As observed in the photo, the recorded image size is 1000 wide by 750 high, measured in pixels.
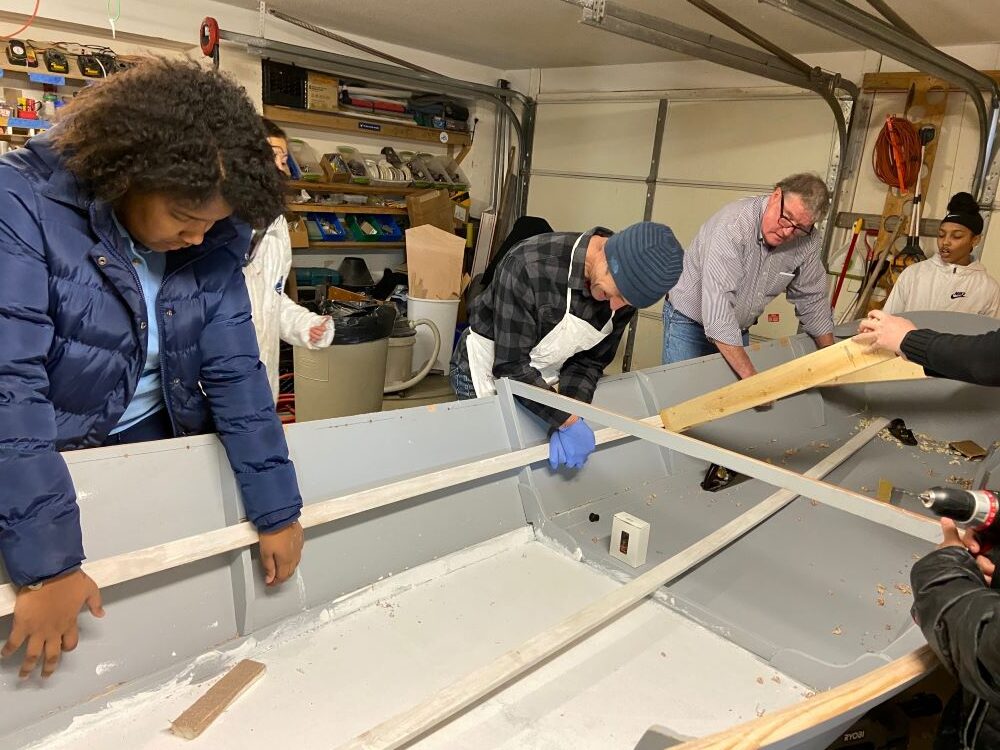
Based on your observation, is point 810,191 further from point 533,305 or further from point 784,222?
point 533,305

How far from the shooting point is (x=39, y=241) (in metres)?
0.98

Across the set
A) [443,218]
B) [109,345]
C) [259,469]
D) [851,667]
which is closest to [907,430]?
[851,667]

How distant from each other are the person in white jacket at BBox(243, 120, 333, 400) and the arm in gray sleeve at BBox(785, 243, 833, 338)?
2.06 m

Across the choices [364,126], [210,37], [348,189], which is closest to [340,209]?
[348,189]

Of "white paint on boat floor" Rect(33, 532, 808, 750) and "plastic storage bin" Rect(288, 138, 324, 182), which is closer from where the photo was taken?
"white paint on boat floor" Rect(33, 532, 808, 750)

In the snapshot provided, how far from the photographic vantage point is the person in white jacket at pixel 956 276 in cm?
322

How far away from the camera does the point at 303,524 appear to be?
1.51 meters

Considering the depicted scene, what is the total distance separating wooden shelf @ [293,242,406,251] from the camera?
5098mm

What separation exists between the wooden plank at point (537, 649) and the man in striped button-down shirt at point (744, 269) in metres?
0.83

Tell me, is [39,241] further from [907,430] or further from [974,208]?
[974,208]

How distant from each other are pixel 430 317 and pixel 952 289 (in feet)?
10.3

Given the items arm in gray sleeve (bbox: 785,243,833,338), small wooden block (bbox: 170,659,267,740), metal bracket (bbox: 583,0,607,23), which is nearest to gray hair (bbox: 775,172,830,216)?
arm in gray sleeve (bbox: 785,243,833,338)

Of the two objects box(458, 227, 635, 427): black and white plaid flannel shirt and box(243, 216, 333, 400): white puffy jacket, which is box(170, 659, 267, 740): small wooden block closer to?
box(243, 216, 333, 400): white puffy jacket

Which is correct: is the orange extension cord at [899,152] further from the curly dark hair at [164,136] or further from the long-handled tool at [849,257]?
the curly dark hair at [164,136]
